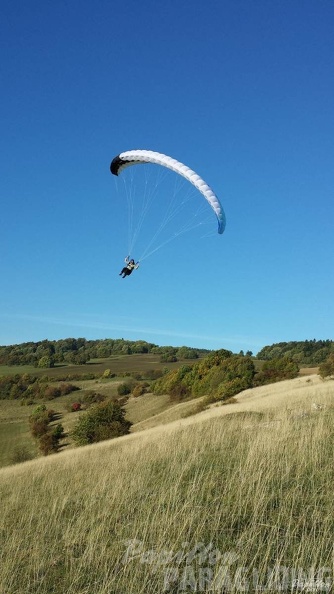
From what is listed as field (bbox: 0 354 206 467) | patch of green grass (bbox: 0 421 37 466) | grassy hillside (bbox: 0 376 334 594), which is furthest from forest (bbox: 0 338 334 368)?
grassy hillside (bbox: 0 376 334 594)

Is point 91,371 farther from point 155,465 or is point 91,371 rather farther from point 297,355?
point 155,465

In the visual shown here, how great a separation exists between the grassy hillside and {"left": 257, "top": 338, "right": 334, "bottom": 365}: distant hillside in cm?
9855

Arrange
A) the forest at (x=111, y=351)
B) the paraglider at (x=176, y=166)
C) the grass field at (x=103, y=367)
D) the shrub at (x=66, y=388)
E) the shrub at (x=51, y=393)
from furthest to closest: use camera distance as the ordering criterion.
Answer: the grass field at (x=103, y=367) → the forest at (x=111, y=351) → the shrub at (x=66, y=388) → the shrub at (x=51, y=393) → the paraglider at (x=176, y=166)

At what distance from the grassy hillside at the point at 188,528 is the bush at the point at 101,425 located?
46222 millimetres

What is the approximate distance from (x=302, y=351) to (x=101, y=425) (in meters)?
81.6

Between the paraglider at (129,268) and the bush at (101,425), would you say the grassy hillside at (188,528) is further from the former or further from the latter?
the bush at (101,425)

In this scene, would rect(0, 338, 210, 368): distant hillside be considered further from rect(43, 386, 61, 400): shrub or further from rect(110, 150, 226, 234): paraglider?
rect(110, 150, 226, 234): paraglider

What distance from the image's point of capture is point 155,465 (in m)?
8.71

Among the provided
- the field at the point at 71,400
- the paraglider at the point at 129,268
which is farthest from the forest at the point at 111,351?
the paraglider at the point at 129,268

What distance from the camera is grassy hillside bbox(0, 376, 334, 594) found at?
4195 millimetres

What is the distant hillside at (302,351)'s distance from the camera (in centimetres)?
10812

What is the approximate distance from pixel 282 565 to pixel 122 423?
52355 mm

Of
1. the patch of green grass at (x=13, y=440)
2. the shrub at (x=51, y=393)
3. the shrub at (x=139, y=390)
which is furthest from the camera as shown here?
the shrub at (x=51, y=393)

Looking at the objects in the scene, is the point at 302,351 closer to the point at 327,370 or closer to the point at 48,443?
the point at 327,370
